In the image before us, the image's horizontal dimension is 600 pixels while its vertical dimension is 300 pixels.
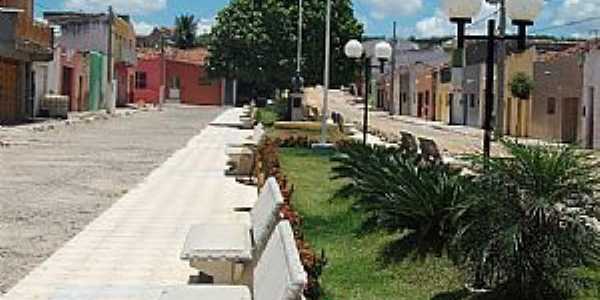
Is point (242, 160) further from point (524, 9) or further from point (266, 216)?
point (266, 216)

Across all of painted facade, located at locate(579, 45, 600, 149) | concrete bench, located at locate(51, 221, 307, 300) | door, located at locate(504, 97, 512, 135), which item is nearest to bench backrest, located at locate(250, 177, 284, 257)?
concrete bench, located at locate(51, 221, 307, 300)

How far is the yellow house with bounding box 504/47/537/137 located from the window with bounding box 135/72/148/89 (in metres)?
43.5

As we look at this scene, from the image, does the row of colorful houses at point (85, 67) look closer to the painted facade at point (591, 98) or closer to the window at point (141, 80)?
the window at point (141, 80)

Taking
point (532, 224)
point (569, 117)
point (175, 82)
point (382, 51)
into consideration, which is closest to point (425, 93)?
point (175, 82)

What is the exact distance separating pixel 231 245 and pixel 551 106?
3798 centimetres

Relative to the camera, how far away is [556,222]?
681cm

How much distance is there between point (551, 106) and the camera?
4469 cm

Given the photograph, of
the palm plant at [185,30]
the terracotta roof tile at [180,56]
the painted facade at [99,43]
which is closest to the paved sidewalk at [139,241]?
the painted facade at [99,43]

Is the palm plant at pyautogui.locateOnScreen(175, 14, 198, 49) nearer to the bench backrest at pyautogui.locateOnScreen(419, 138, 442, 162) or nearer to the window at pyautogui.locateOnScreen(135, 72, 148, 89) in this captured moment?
the window at pyautogui.locateOnScreen(135, 72, 148, 89)

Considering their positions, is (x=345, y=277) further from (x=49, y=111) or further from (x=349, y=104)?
(x=349, y=104)

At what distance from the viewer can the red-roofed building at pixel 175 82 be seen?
89938mm

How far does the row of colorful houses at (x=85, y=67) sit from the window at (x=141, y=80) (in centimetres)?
8

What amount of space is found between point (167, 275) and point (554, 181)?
3.70 m

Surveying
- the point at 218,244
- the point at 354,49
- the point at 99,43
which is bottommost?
the point at 218,244
